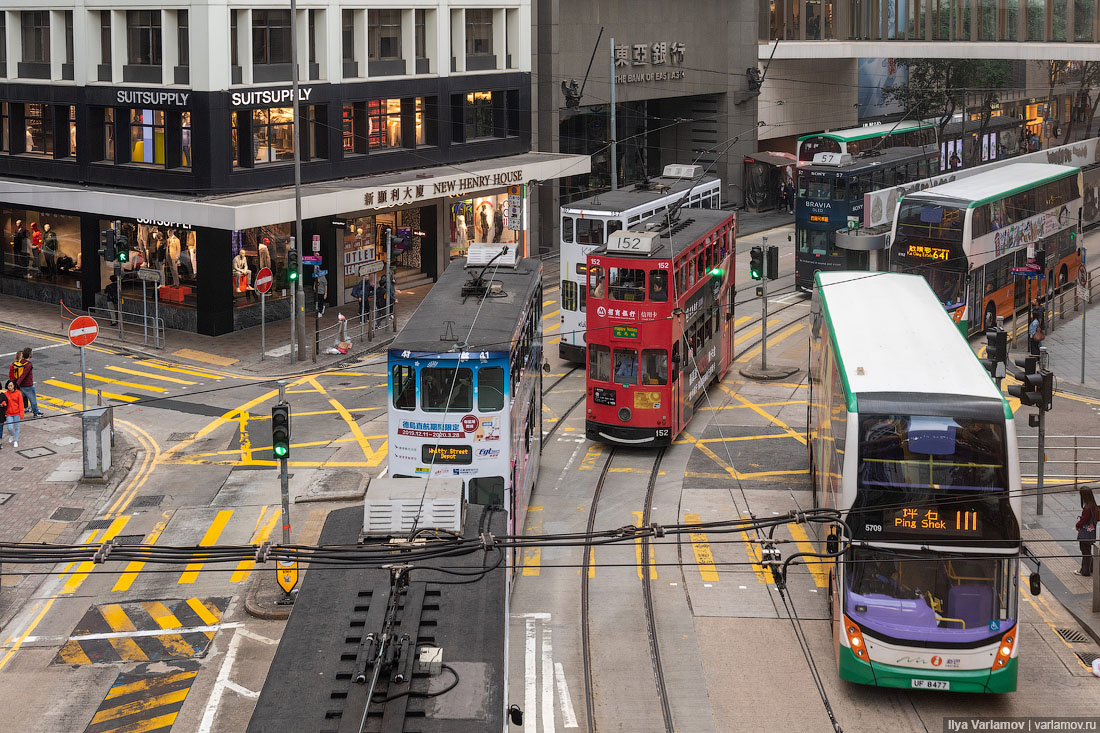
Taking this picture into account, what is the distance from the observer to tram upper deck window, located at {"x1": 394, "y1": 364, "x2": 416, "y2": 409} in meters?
20.5

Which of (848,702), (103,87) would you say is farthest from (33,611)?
(103,87)

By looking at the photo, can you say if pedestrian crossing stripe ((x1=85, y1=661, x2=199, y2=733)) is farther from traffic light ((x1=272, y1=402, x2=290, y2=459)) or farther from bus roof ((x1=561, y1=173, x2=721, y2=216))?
bus roof ((x1=561, y1=173, x2=721, y2=216))

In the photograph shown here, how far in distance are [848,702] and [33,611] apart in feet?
40.9

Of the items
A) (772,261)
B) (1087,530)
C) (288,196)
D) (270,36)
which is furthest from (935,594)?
(270,36)

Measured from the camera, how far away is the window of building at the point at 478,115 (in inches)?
1924

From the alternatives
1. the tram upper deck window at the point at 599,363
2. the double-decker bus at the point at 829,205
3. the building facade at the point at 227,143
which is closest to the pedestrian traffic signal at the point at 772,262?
the tram upper deck window at the point at 599,363

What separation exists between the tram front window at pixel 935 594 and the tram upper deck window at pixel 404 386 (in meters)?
7.01

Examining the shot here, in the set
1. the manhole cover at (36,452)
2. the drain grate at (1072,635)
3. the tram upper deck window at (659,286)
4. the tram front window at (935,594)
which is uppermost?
the tram upper deck window at (659,286)

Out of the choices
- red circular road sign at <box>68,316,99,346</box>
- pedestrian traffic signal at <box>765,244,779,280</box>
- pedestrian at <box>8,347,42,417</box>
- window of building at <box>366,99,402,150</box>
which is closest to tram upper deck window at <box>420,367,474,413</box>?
red circular road sign at <box>68,316,99,346</box>

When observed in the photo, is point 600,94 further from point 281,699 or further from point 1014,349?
point 281,699

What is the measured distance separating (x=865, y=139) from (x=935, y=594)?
34.7 meters

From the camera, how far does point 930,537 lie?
55.0ft

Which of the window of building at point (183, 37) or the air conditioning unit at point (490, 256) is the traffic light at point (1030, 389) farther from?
the window of building at point (183, 37)

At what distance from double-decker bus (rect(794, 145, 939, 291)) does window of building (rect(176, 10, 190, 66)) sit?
1944cm
